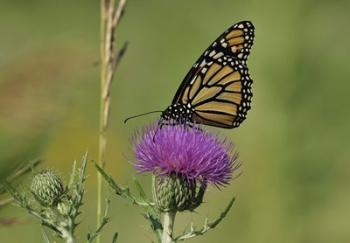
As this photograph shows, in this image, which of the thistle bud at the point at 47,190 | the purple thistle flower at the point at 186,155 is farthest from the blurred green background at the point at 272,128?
the purple thistle flower at the point at 186,155

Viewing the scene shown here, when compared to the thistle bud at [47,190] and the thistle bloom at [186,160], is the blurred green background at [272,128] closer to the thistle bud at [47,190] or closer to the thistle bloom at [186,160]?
the thistle bud at [47,190]

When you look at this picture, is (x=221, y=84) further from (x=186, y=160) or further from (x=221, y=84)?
(x=186, y=160)

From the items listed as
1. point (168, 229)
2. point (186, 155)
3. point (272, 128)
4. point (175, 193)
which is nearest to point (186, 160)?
point (186, 155)

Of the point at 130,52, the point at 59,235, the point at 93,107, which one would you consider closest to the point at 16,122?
the point at 59,235

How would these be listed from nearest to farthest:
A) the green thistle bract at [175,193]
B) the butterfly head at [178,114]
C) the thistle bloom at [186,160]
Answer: the green thistle bract at [175,193] < the thistle bloom at [186,160] < the butterfly head at [178,114]

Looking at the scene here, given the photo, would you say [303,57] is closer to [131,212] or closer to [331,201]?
[331,201]

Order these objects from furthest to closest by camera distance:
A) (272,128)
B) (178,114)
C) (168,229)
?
(272,128)
(178,114)
(168,229)

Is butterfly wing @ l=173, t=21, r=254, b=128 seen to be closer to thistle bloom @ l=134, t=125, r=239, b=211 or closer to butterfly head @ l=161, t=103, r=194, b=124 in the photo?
butterfly head @ l=161, t=103, r=194, b=124

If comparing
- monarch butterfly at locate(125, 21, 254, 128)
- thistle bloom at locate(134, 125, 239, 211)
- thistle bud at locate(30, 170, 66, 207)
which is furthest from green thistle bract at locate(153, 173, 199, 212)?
monarch butterfly at locate(125, 21, 254, 128)
